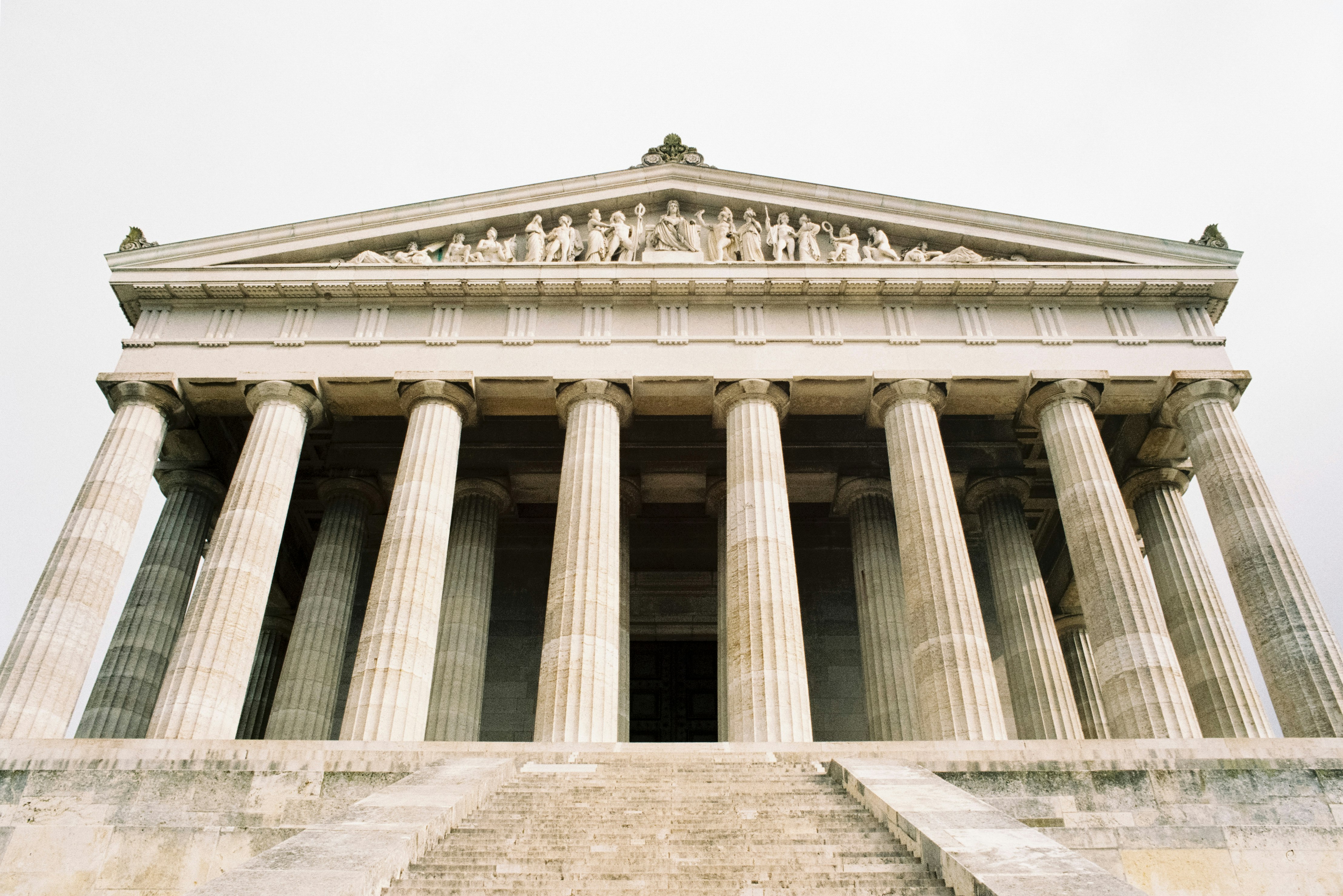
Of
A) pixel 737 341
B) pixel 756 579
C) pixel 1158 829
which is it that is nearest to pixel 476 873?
pixel 1158 829

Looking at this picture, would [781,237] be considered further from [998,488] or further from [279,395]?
[279,395]

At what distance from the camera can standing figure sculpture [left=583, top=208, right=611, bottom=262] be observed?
25.6 m

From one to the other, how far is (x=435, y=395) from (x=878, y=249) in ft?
39.8

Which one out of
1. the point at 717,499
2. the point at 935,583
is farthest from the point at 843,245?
the point at 935,583

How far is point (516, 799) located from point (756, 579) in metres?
8.94

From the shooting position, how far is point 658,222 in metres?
26.9

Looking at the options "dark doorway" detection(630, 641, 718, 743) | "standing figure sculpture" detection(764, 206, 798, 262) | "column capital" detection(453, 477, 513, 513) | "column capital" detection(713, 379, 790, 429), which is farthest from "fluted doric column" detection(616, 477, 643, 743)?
"standing figure sculpture" detection(764, 206, 798, 262)

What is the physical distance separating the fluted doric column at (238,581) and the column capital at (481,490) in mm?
4699

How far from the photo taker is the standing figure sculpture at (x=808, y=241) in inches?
1009

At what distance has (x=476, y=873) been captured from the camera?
9.95 m

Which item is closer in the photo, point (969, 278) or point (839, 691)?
point (969, 278)

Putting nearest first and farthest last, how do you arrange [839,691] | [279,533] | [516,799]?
[516,799] < [279,533] < [839,691]

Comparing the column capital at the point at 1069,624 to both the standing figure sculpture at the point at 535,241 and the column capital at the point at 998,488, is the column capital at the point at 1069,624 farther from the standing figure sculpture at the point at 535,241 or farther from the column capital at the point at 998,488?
the standing figure sculpture at the point at 535,241

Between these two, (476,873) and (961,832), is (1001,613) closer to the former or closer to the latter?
(961,832)
